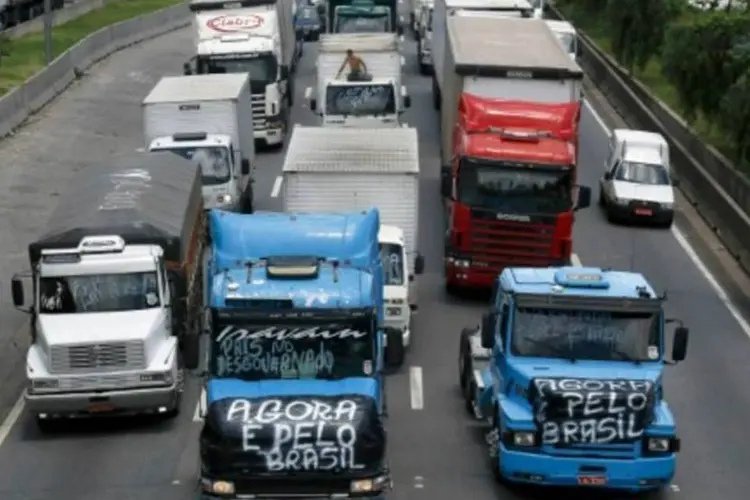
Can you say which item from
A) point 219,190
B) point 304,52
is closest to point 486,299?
point 219,190

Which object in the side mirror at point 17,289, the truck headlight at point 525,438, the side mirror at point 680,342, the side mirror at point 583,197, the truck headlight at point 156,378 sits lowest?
the truck headlight at point 156,378

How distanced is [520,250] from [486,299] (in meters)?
1.63

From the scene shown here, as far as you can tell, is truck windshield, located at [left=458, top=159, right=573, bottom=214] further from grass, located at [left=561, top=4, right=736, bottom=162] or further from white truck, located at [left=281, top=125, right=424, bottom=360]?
grass, located at [left=561, top=4, right=736, bottom=162]

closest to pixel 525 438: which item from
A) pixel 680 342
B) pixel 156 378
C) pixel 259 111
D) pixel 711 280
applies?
pixel 680 342

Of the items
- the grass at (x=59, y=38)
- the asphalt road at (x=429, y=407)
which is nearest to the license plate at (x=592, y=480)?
the asphalt road at (x=429, y=407)

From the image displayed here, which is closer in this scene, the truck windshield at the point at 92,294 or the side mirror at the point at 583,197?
the truck windshield at the point at 92,294

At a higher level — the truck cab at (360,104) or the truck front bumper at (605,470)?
the truck front bumper at (605,470)

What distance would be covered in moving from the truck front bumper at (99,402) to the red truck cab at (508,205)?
9.02 m

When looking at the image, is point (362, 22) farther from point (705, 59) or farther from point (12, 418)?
point (12, 418)

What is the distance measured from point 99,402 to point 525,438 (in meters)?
6.71

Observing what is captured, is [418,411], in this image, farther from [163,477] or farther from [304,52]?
[304,52]

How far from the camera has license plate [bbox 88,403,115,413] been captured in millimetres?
22828

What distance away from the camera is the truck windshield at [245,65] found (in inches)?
1809

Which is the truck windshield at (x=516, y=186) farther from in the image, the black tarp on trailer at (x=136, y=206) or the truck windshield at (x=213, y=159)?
the truck windshield at (x=213, y=159)
